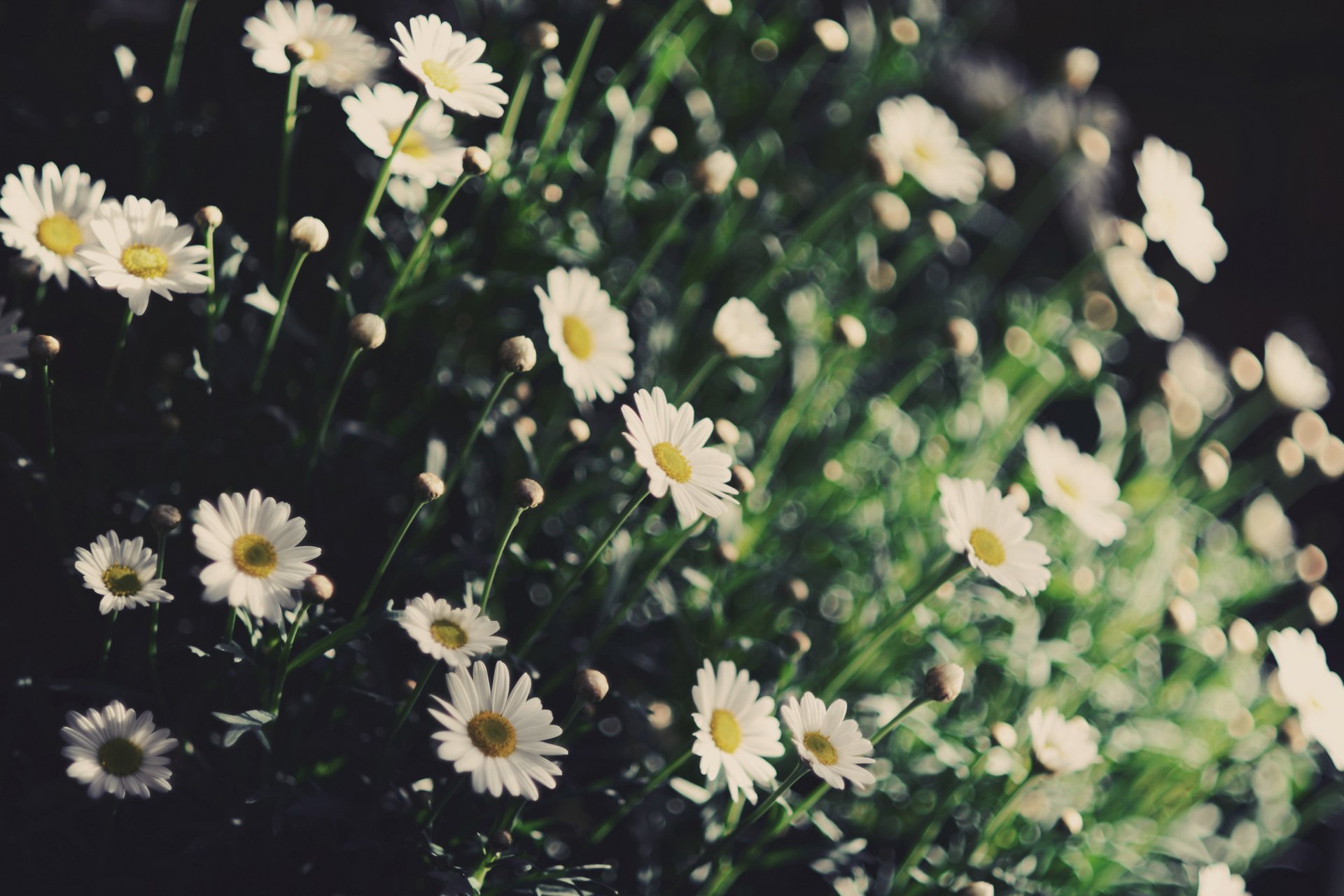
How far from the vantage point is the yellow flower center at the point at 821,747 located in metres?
0.89

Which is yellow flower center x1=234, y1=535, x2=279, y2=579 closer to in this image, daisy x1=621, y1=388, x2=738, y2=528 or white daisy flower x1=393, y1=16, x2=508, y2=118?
daisy x1=621, y1=388, x2=738, y2=528

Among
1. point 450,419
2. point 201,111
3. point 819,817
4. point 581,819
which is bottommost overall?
point 581,819

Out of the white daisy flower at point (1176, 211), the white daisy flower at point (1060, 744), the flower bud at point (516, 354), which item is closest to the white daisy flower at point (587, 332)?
the flower bud at point (516, 354)

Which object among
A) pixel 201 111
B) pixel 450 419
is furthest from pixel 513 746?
pixel 201 111

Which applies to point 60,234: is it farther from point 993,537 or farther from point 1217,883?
point 1217,883

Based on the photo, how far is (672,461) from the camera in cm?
92

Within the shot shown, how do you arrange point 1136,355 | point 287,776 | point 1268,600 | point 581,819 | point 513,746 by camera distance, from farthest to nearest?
point 1136,355 < point 1268,600 < point 581,819 < point 287,776 < point 513,746

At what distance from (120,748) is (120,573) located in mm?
154

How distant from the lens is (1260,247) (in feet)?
8.64

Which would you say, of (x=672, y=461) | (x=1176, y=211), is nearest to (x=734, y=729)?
(x=672, y=461)

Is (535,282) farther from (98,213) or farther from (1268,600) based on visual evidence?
(1268,600)

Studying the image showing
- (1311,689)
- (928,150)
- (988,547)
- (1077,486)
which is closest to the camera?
(988,547)

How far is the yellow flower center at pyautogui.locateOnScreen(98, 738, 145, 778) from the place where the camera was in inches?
32.6

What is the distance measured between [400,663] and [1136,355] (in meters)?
1.95
